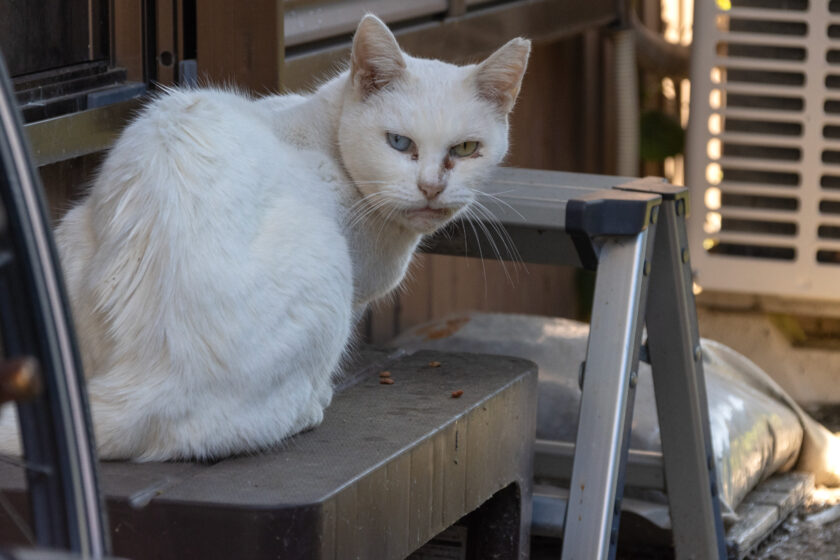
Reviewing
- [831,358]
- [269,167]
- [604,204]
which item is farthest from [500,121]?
[831,358]

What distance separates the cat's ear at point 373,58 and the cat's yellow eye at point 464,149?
0.48 feet

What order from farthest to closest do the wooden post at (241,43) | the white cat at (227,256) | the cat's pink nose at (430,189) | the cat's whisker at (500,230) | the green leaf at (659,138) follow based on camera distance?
1. the green leaf at (659,138)
2. the wooden post at (241,43)
3. the cat's whisker at (500,230)
4. the cat's pink nose at (430,189)
5. the white cat at (227,256)

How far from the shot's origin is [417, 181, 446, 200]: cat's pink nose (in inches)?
68.1

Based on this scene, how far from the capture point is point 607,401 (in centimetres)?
182

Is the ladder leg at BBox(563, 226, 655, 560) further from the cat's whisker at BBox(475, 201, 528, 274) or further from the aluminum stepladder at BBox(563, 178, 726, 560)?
the cat's whisker at BBox(475, 201, 528, 274)

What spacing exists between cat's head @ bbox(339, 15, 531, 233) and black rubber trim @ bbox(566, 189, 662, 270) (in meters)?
0.17

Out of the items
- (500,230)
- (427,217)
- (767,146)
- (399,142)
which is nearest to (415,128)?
(399,142)

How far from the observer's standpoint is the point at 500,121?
191 cm

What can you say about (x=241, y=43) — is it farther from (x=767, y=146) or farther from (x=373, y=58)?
(x=767, y=146)

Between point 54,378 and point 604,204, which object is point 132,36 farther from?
point 54,378

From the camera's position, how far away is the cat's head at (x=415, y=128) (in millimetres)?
1747

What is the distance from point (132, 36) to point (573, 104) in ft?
8.00

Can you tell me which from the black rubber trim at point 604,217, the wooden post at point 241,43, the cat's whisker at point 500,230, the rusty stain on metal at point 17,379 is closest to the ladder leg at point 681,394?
the black rubber trim at point 604,217

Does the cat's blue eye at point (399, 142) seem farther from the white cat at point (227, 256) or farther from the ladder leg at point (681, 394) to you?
the ladder leg at point (681, 394)
